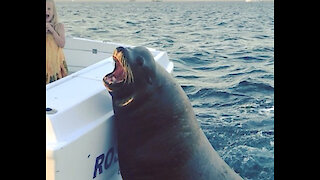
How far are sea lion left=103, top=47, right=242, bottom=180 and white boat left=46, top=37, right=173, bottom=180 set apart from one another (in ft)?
0.26

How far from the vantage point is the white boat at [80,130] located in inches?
82.4

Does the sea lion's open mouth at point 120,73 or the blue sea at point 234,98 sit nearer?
the sea lion's open mouth at point 120,73

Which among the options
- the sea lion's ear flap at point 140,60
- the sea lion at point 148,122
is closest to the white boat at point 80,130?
the sea lion at point 148,122

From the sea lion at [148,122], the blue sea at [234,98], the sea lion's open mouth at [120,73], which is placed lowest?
the blue sea at [234,98]

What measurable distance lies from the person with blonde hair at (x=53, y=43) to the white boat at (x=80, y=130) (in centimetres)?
27

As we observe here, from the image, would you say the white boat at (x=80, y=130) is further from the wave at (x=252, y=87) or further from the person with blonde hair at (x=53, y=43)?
the wave at (x=252, y=87)

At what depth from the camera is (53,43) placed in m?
3.06

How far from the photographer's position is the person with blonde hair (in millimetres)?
2995

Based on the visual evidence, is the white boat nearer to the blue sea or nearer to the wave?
the blue sea

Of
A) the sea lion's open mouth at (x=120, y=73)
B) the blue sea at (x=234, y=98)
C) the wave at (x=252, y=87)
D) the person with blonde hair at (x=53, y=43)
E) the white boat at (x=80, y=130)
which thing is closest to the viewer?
the white boat at (x=80, y=130)

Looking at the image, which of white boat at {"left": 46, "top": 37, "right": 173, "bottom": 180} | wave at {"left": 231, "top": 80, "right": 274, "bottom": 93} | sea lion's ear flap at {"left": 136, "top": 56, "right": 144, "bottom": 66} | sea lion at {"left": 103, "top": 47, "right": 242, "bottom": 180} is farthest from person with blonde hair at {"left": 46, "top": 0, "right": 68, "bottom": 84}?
wave at {"left": 231, "top": 80, "right": 274, "bottom": 93}
